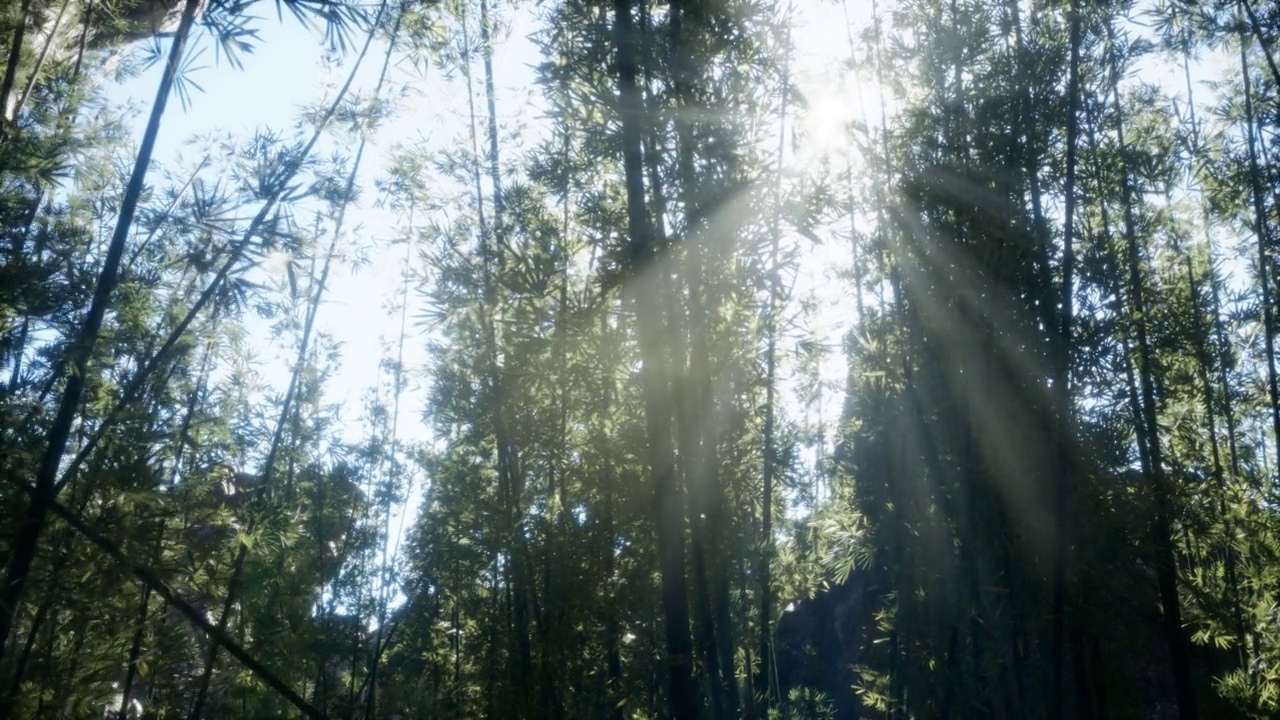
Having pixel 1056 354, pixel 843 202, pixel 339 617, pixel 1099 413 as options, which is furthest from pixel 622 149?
pixel 339 617

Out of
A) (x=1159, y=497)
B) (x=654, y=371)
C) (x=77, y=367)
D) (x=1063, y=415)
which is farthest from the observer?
(x=1159, y=497)

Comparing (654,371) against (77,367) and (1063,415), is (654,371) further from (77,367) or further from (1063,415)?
(1063,415)

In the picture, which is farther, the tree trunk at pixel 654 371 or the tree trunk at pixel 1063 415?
the tree trunk at pixel 1063 415

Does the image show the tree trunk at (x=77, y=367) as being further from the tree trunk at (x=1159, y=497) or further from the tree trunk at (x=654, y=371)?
the tree trunk at (x=1159, y=497)

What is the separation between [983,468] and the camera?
17.5 feet

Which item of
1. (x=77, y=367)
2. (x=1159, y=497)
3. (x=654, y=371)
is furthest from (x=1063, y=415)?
(x=77, y=367)

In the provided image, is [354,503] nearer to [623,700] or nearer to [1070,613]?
[623,700]

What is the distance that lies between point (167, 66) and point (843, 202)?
3.32 metres

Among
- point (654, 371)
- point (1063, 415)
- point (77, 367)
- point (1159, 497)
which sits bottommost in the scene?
point (77, 367)

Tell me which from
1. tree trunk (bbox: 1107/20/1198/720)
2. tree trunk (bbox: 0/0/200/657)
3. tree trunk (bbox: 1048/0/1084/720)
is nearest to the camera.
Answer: tree trunk (bbox: 0/0/200/657)

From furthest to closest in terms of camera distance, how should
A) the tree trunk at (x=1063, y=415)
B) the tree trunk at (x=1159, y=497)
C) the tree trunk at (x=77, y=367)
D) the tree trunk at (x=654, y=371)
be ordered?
the tree trunk at (x=1159, y=497) < the tree trunk at (x=1063, y=415) < the tree trunk at (x=654, y=371) < the tree trunk at (x=77, y=367)

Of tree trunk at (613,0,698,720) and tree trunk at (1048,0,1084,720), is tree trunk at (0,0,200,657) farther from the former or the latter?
tree trunk at (1048,0,1084,720)

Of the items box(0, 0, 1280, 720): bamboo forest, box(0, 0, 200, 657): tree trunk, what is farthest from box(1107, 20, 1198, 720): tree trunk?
box(0, 0, 200, 657): tree trunk

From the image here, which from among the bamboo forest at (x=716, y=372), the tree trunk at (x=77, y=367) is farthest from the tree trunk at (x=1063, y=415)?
the tree trunk at (x=77, y=367)
